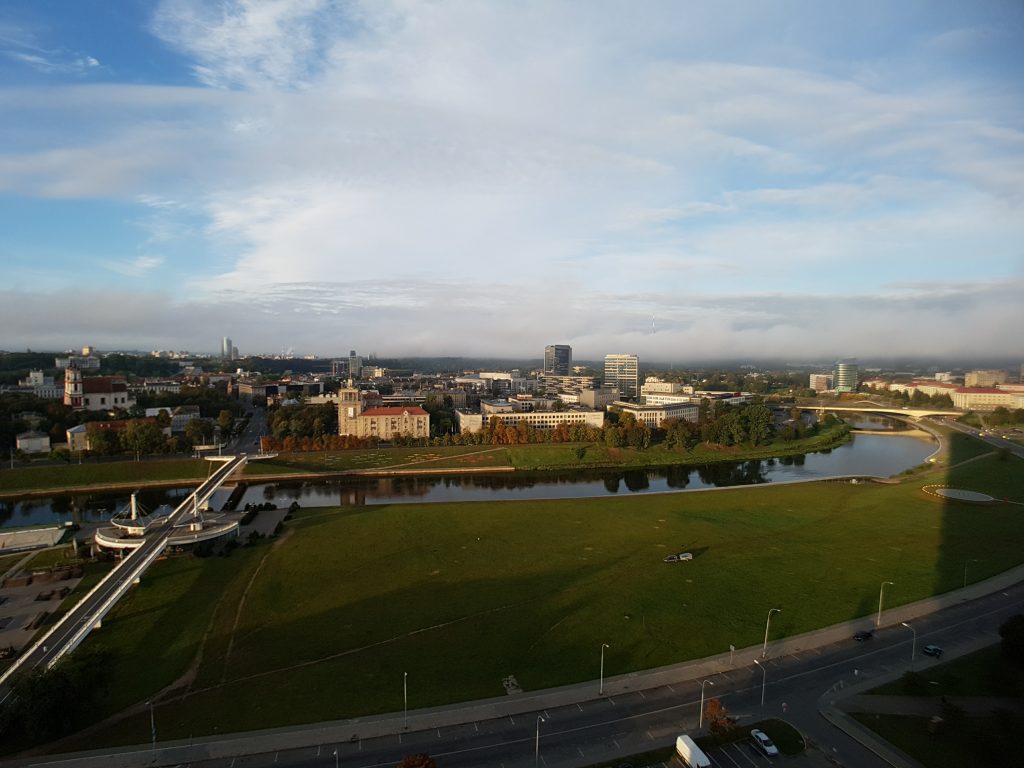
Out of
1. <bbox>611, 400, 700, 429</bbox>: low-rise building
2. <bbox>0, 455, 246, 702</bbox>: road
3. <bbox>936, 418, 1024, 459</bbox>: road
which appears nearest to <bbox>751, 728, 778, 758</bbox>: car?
<bbox>0, 455, 246, 702</bbox>: road

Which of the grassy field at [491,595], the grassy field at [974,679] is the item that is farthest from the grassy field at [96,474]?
the grassy field at [974,679]

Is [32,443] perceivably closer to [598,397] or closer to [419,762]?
[419,762]

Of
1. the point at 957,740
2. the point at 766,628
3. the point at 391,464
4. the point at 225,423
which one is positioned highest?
the point at 225,423

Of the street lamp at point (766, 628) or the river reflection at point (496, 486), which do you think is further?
the river reflection at point (496, 486)

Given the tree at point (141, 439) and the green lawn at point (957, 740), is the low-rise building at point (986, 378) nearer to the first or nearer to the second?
the green lawn at point (957, 740)

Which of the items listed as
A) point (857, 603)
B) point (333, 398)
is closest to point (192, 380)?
point (333, 398)

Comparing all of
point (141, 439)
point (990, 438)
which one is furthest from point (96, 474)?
point (990, 438)

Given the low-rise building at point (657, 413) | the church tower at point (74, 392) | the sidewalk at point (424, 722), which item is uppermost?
the church tower at point (74, 392)
